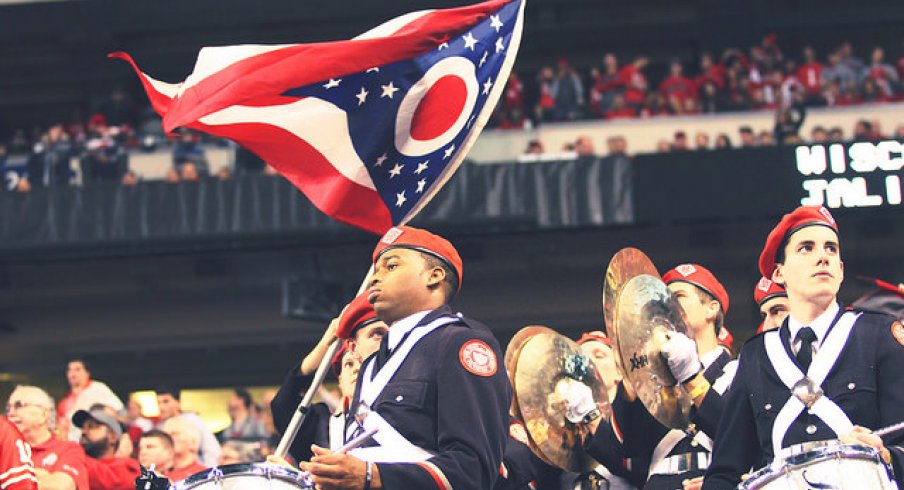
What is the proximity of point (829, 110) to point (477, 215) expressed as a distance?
4355 millimetres

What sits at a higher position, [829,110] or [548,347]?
[829,110]

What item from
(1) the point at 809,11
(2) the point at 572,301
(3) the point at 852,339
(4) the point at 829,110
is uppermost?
(1) the point at 809,11

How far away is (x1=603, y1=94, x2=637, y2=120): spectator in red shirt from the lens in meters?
20.1

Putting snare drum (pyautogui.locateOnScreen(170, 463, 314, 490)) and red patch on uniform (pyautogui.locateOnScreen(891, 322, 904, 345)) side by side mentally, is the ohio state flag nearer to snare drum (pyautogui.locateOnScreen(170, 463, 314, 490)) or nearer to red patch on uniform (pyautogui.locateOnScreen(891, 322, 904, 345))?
snare drum (pyautogui.locateOnScreen(170, 463, 314, 490))

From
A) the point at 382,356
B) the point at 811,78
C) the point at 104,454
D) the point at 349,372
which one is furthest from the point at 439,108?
the point at 811,78

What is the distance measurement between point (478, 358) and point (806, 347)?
1.16 metres

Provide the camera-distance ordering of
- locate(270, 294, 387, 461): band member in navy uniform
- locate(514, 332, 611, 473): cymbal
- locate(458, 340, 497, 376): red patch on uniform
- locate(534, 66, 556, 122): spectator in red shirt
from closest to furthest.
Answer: locate(458, 340, 497, 376): red patch on uniform < locate(514, 332, 611, 473): cymbal < locate(270, 294, 387, 461): band member in navy uniform < locate(534, 66, 556, 122): spectator in red shirt

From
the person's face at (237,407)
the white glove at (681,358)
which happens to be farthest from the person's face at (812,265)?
the person's face at (237,407)

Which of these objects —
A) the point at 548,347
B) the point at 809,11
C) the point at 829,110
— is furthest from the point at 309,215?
the point at 548,347

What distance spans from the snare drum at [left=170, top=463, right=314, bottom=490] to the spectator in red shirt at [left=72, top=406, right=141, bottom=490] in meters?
4.30

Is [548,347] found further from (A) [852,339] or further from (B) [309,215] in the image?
(B) [309,215]

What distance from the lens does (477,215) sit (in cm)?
1855

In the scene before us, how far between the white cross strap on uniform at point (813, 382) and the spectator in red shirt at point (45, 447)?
4592 millimetres

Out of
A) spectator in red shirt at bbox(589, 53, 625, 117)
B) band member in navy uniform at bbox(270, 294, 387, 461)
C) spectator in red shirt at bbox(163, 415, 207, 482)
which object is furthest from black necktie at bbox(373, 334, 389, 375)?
spectator in red shirt at bbox(589, 53, 625, 117)
